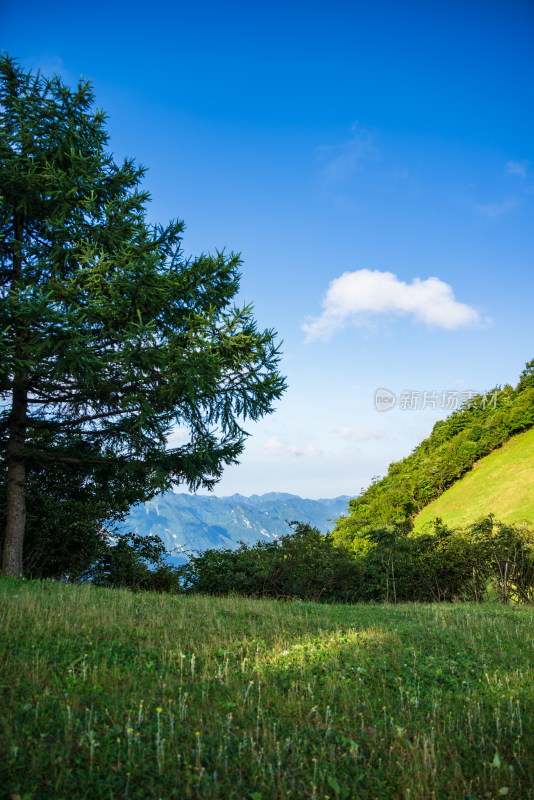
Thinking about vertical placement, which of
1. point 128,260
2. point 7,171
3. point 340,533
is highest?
point 7,171

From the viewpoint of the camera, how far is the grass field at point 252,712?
11.3 feet

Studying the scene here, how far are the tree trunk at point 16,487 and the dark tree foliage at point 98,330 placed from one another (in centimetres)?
4

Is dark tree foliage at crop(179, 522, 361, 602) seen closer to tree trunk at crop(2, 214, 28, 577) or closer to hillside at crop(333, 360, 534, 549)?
tree trunk at crop(2, 214, 28, 577)

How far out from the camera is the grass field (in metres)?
3.44

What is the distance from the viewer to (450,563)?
17.4 meters

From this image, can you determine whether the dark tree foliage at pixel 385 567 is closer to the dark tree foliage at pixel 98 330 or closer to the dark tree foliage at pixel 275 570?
the dark tree foliage at pixel 275 570

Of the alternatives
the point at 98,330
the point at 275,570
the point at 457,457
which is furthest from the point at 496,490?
the point at 98,330

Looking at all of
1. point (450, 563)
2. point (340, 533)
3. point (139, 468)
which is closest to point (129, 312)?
point (139, 468)

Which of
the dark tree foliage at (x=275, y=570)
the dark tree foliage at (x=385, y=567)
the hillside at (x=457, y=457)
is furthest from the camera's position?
the hillside at (x=457, y=457)

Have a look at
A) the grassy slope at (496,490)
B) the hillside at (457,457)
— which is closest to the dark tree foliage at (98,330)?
the grassy slope at (496,490)

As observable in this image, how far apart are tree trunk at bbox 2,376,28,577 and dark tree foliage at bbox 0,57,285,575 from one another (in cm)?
4

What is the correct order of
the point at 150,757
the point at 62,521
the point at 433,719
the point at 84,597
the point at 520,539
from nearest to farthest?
the point at 150,757 → the point at 433,719 → the point at 84,597 → the point at 62,521 → the point at 520,539

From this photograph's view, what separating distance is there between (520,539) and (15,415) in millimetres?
18300

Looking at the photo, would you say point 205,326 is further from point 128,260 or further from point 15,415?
point 15,415
